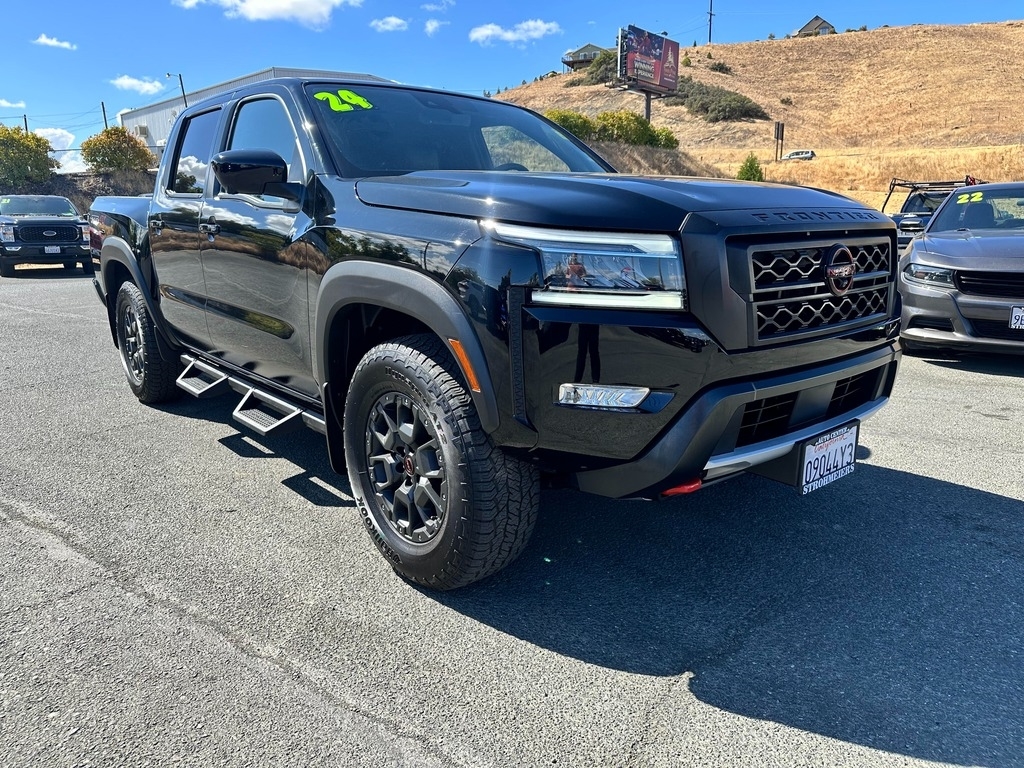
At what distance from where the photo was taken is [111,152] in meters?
35.9

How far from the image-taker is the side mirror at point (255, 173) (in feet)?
9.58

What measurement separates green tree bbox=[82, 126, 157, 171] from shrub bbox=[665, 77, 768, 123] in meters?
41.3

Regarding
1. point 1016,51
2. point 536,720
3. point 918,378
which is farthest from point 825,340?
point 1016,51

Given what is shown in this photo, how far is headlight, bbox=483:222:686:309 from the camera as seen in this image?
2.15m

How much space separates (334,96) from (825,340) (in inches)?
91.6

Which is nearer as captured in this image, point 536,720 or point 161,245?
point 536,720

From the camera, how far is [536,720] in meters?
2.06

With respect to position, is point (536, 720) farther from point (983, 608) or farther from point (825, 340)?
point (983, 608)

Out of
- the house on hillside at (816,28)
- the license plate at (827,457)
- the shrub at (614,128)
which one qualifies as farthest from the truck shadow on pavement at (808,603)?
the house on hillside at (816,28)

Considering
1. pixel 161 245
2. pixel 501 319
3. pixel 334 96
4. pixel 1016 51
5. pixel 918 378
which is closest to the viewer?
pixel 501 319

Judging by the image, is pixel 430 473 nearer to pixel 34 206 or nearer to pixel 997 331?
pixel 997 331

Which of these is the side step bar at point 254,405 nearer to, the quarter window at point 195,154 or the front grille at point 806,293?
the quarter window at point 195,154

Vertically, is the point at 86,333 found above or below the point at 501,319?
below

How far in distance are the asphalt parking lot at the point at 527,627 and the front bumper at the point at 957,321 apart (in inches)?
83.4
